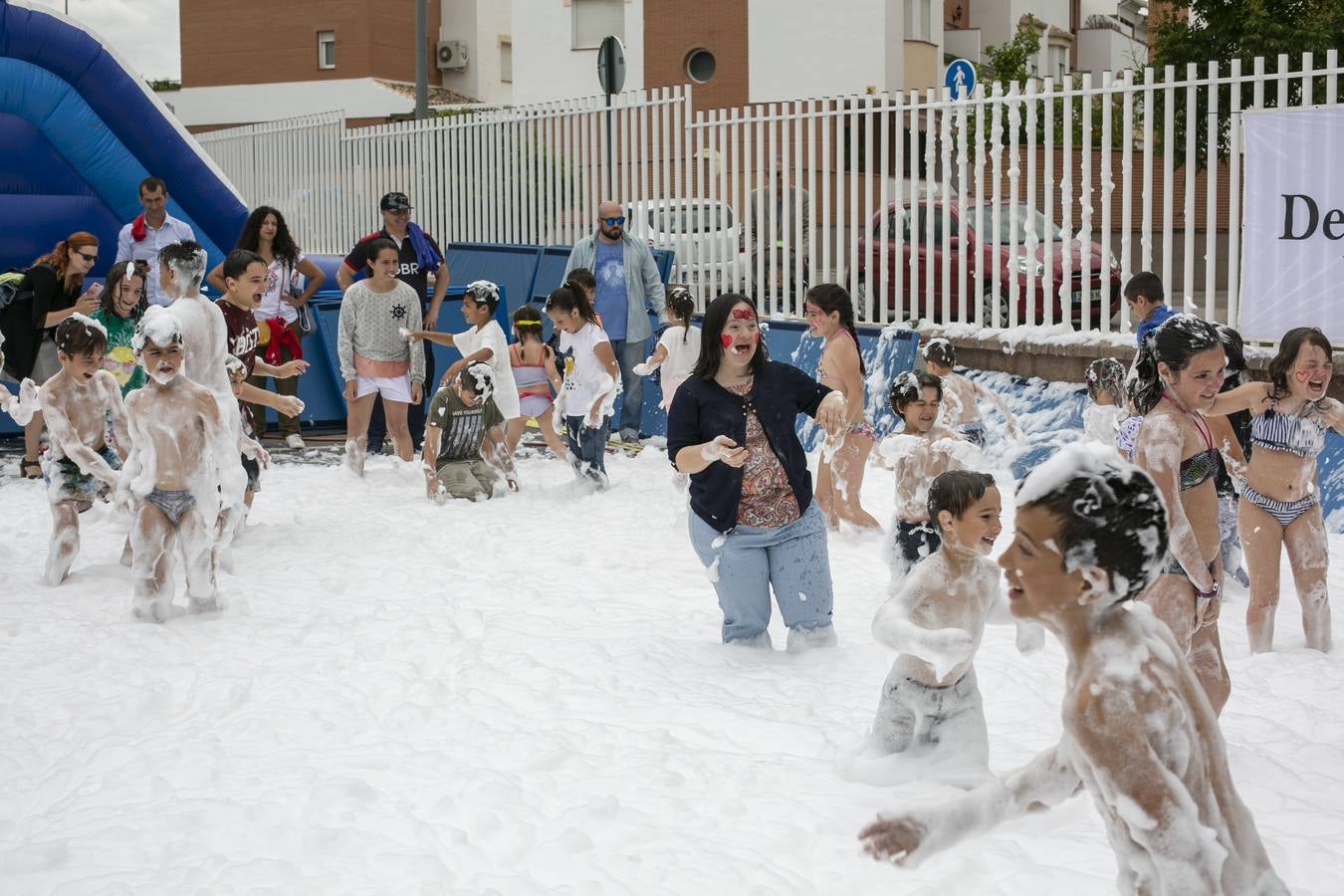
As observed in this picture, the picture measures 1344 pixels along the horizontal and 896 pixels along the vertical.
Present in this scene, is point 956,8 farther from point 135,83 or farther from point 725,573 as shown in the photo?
point 725,573

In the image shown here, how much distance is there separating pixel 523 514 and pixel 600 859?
6.00m

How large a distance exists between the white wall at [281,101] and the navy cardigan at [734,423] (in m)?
41.2

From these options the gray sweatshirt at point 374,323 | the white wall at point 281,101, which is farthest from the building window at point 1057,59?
the gray sweatshirt at point 374,323

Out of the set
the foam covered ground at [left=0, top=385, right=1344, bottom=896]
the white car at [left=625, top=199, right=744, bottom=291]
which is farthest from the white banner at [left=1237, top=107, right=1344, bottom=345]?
the white car at [left=625, top=199, right=744, bottom=291]

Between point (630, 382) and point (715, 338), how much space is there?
726cm

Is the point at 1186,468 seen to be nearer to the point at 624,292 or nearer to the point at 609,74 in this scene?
the point at 624,292

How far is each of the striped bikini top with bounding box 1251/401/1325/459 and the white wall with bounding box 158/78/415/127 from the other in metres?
41.8

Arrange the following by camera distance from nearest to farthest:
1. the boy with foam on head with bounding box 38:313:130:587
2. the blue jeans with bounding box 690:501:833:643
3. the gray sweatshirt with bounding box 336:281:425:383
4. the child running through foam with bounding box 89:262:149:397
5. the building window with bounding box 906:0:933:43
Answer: the blue jeans with bounding box 690:501:833:643 < the boy with foam on head with bounding box 38:313:130:587 < the child running through foam with bounding box 89:262:149:397 < the gray sweatshirt with bounding box 336:281:425:383 < the building window with bounding box 906:0:933:43

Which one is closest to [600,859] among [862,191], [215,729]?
[215,729]

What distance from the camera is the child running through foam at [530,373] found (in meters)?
11.4

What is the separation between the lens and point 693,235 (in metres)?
15.3

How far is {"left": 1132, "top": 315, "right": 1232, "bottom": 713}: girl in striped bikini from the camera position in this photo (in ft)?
15.3

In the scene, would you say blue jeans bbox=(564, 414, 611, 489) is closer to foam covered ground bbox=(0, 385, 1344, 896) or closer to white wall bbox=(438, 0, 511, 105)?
foam covered ground bbox=(0, 385, 1344, 896)

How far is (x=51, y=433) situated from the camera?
803 centimetres
